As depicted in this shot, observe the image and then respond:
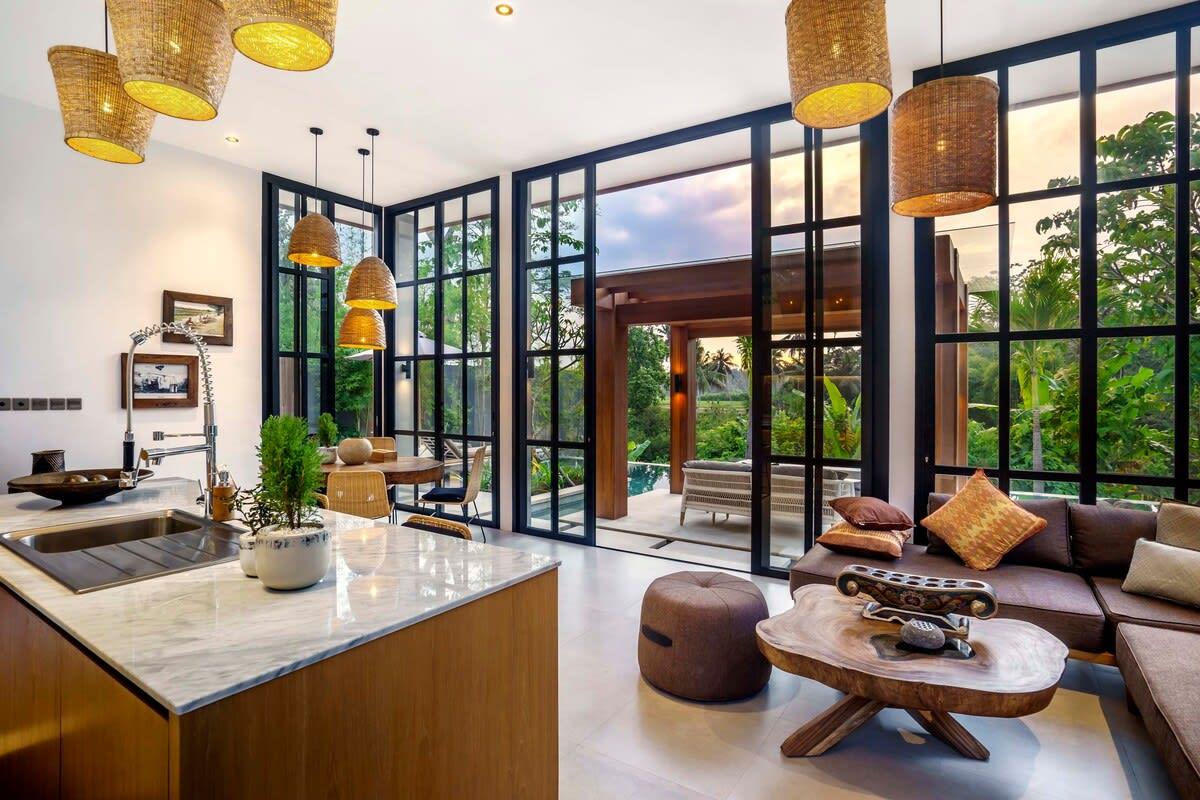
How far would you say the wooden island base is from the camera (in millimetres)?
979

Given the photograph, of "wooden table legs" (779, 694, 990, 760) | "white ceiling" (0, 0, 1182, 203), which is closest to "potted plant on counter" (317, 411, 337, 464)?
"white ceiling" (0, 0, 1182, 203)

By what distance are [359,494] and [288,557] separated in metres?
2.53

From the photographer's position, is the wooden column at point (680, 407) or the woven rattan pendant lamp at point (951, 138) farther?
the wooden column at point (680, 407)

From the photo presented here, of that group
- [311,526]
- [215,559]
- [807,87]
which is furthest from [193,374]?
[807,87]

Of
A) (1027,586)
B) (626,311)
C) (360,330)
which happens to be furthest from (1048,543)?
(360,330)

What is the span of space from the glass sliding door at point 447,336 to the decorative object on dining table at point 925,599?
164 inches

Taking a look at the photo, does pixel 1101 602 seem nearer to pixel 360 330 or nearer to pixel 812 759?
pixel 812 759

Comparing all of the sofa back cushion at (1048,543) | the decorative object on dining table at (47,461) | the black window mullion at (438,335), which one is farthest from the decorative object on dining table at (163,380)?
the sofa back cushion at (1048,543)

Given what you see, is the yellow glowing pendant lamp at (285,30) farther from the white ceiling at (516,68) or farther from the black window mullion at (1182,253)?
the black window mullion at (1182,253)

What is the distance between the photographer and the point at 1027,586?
9.61 ft

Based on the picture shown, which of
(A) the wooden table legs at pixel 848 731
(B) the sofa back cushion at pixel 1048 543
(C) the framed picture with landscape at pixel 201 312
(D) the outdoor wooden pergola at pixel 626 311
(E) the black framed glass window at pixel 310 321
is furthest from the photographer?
(D) the outdoor wooden pergola at pixel 626 311

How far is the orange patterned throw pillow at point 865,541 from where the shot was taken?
3.36 meters

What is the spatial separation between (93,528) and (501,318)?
13.5ft

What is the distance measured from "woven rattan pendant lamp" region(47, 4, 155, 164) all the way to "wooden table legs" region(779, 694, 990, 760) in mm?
3347
